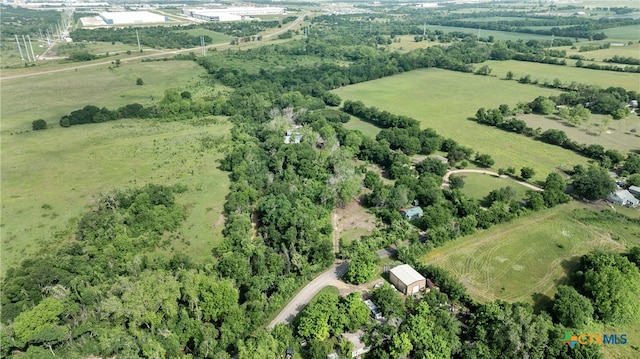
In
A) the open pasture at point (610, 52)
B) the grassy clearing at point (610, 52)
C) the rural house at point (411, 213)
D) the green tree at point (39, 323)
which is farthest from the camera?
the grassy clearing at point (610, 52)

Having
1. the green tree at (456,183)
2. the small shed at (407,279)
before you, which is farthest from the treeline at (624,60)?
the small shed at (407,279)

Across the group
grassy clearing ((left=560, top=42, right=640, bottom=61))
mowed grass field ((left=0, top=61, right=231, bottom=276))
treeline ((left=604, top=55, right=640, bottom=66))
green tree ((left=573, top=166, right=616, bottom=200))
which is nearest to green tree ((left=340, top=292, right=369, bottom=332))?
mowed grass field ((left=0, top=61, right=231, bottom=276))

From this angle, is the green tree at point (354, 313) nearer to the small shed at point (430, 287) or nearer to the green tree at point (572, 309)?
the small shed at point (430, 287)

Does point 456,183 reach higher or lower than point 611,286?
lower

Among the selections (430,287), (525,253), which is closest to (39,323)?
(430,287)

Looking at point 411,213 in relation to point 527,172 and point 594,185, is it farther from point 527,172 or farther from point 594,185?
point 594,185

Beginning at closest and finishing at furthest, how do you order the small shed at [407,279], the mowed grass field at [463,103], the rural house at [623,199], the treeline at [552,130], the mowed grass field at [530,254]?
the small shed at [407,279]
the mowed grass field at [530,254]
the rural house at [623,199]
the treeline at [552,130]
the mowed grass field at [463,103]

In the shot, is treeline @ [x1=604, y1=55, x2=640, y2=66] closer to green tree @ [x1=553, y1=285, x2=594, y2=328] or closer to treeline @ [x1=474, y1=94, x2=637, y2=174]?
treeline @ [x1=474, y1=94, x2=637, y2=174]
